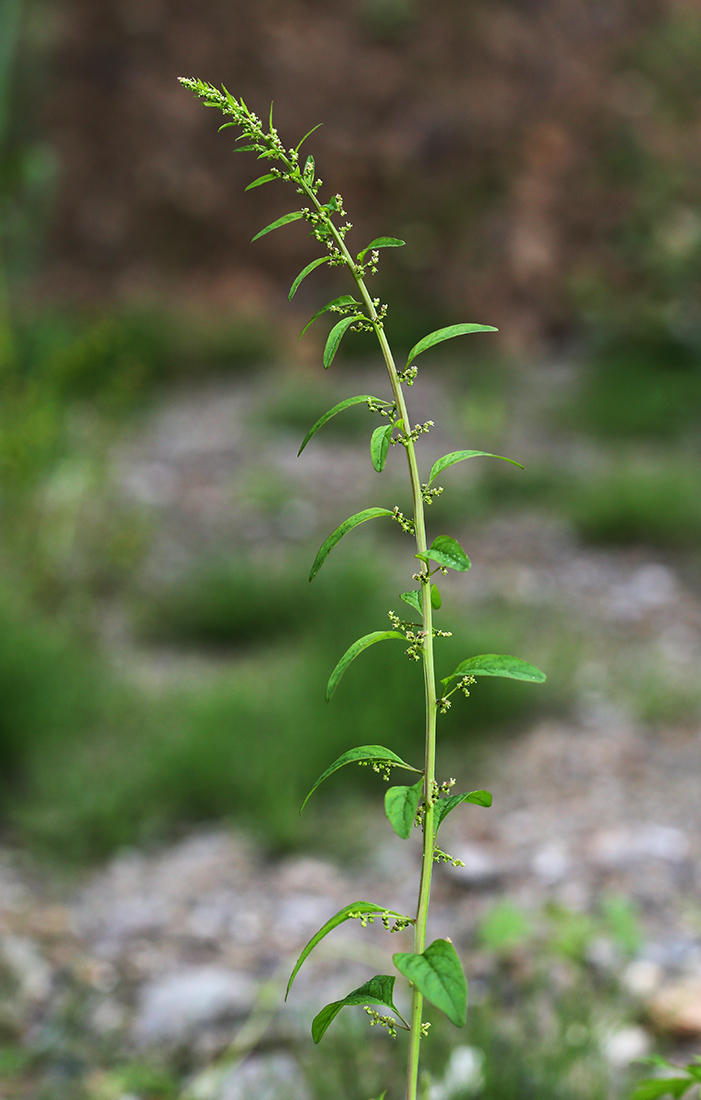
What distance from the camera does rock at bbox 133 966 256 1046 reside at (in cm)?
145

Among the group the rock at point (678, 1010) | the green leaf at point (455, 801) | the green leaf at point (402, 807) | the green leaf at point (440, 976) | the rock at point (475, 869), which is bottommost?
the green leaf at point (440, 976)

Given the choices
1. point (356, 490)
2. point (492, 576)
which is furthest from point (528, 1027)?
point (356, 490)

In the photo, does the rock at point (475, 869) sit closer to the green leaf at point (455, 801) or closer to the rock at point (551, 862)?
the rock at point (551, 862)

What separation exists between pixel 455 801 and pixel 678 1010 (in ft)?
3.30

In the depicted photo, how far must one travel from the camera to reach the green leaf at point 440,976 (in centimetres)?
53

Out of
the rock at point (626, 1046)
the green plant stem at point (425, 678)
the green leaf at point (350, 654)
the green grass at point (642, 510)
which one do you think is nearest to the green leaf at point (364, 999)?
the green plant stem at point (425, 678)

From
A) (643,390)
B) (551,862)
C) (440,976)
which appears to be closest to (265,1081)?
(551,862)

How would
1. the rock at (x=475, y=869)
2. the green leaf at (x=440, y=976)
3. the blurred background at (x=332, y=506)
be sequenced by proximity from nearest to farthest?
the green leaf at (x=440, y=976) < the blurred background at (x=332, y=506) < the rock at (x=475, y=869)

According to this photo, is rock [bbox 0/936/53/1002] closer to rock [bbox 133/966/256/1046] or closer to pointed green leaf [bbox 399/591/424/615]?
rock [bbox 133/966/256/1046]

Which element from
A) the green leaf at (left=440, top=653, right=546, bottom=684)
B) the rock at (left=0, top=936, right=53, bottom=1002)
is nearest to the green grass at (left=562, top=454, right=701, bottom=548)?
the rock at (left=0, top=936, right=53, bottom=1002)

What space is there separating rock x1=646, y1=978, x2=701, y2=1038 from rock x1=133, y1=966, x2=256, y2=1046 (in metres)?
0.58

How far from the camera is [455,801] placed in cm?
59

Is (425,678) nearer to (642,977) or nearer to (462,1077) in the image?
(462,1077)

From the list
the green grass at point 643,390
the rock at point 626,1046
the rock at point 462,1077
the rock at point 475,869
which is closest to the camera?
the rock at point 462,1077
